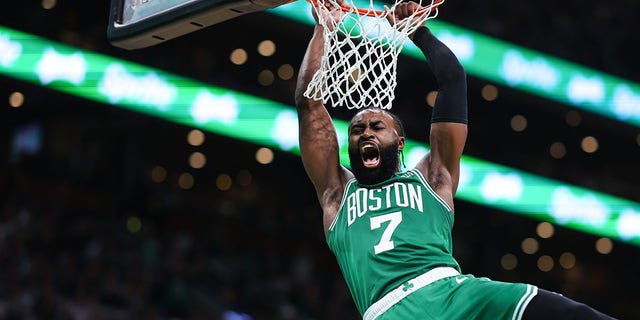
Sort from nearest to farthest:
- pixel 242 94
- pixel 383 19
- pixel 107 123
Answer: pixel 383 19 < pixel 242 94 < pixel 107 123

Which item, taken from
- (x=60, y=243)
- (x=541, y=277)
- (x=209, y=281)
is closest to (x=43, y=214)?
(x=60, y=243)

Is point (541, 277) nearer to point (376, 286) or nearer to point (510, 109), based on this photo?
point (510, 109)

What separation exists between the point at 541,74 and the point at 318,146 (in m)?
9.92

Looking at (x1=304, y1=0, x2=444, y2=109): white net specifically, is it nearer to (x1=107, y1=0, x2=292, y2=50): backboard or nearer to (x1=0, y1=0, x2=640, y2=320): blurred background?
(x1=107, y1=0, x2=292, y2=50): backboard

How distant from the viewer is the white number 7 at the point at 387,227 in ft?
16.5

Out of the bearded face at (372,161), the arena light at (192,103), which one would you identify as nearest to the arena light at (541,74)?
the arena light at (192,103)

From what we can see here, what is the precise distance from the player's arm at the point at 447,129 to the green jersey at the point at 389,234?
110 millimetres

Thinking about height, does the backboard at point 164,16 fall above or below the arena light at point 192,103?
above

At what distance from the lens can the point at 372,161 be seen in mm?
5430

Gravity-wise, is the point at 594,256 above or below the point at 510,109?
below

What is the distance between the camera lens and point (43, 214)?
43.1ft

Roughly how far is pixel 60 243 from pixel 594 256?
39.0ft

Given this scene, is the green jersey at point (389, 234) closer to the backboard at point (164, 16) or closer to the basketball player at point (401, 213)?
the basketball player at point (401, 213)

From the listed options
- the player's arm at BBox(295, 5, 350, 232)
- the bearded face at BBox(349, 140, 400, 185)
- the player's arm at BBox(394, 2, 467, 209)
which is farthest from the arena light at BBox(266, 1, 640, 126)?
the bearded face at BBox(349, 140, 400, 185)
